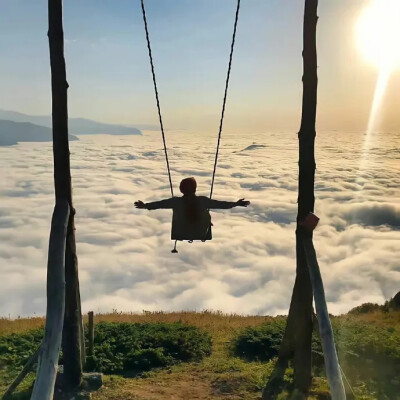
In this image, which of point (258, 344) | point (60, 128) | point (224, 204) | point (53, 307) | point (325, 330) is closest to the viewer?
point (53, 307)

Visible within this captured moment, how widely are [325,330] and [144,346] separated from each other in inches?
284

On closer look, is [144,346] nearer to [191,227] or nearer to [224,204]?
[191,227]

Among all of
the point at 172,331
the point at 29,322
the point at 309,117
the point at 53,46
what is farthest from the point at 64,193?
the point at 29,322

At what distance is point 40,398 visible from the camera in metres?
6.82

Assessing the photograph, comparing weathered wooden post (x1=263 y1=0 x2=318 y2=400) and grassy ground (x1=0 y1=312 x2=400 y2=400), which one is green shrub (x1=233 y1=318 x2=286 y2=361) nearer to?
grassy ground (x1=0 y1=312 x2=400 y2=400)

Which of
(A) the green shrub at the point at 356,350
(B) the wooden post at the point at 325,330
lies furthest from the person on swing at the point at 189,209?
(A) the green shrub at the point at 356,350

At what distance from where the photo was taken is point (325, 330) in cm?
807

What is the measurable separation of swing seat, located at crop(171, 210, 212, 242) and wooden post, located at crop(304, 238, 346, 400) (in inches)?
65.5

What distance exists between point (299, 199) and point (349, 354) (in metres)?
5.73

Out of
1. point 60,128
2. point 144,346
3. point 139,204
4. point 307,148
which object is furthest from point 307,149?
point 144,346

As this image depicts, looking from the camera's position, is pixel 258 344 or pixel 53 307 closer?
pixel 53 307

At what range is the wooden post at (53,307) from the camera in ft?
22.8

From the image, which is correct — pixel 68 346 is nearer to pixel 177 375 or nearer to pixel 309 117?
pixel 177 375

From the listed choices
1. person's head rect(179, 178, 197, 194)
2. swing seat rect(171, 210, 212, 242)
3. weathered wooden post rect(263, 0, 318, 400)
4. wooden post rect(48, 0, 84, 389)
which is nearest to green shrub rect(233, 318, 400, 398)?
weathered wooden post rect(263, 0, 318, 400)
